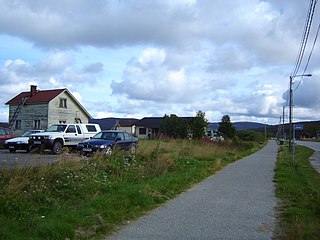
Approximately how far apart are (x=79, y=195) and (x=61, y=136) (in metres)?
14.0

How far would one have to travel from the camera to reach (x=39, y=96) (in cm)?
4838

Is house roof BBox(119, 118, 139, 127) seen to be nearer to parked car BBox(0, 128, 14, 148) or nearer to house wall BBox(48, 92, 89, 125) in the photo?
house wall BBox(48, 92, 89, 125)

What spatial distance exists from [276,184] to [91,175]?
6296 mm

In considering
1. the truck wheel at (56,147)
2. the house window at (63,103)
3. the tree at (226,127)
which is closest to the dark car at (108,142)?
the truck wheel at (56,147)

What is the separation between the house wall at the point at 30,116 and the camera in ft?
152

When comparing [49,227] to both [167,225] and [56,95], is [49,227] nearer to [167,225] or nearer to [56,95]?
[167,225]

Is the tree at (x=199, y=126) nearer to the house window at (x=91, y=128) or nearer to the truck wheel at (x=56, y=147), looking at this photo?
the house window at (x=91, y=128)

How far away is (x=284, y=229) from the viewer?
6977 millimetres

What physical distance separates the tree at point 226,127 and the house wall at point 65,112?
26.3 m

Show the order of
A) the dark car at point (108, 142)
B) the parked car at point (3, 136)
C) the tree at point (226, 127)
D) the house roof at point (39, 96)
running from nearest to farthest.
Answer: the dark car at point (108, 142), the parked car at point (3, 136), the house roof at point (39, 96), the tree at point (226, 127)

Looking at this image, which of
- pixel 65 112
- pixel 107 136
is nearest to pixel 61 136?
pixel 107 136

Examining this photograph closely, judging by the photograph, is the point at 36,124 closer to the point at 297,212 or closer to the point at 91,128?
the point at 91,128

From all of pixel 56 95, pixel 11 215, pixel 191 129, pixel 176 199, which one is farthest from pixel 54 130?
pixel 191 129

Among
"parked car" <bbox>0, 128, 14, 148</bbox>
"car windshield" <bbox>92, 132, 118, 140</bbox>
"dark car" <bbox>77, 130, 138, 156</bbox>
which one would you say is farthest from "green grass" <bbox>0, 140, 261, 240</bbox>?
"parked car" <bbox>0, 128, 14, 148</bbox>
